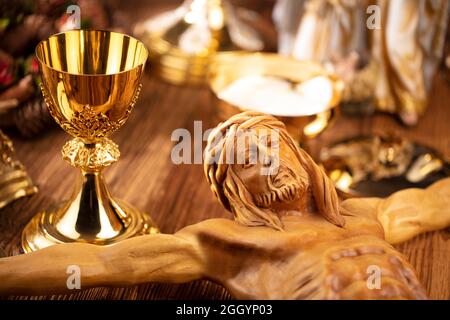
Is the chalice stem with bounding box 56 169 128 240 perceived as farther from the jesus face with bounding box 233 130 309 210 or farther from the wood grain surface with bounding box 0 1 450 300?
the jesus face with bounding box 233 130 309 210

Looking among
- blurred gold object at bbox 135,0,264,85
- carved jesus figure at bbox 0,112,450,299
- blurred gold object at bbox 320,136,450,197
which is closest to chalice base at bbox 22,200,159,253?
carved jesus figure at bbox 0,112,450,299

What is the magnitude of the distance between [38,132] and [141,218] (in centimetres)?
26

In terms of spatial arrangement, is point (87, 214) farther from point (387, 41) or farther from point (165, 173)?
point (387, 41)

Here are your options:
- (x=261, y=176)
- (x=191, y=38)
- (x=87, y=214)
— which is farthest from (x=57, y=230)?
(x=191, y=38)

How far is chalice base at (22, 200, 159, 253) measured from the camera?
0.71 metres

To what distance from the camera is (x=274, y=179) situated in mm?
616

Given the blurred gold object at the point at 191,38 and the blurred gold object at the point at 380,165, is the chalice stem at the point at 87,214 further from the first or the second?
the blurred gold object at the point at 191,38

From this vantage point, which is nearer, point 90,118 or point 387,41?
point 90,118

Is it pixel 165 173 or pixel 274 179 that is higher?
pixel 274 179

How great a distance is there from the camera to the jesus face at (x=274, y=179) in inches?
24.0

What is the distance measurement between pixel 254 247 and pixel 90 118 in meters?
0.19

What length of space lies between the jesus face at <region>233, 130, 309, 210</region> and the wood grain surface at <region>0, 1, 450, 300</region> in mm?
115
